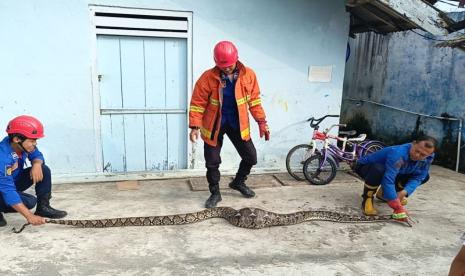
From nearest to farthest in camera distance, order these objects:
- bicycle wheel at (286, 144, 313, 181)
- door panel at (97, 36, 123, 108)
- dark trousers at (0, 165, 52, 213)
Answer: dark trousers at (0, 165, 52, 213) < door panel at (97, 36, 123, 108) < bicycle wheel at (286, 144, 313, 181)

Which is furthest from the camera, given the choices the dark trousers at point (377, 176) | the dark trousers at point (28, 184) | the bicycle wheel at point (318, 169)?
the bicycle wheel at point (318, 169)

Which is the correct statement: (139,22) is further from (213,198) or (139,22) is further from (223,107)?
(213,198)

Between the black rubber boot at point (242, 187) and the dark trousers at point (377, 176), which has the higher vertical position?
the dark trousers at point (377, 176)

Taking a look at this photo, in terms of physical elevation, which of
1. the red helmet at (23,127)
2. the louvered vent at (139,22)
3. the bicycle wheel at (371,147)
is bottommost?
the bicycle wheel at (371,147)

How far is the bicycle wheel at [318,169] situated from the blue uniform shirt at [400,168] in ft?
4.06

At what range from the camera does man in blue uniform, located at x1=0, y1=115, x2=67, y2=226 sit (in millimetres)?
3479

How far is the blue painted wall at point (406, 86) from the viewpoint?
7195 mm

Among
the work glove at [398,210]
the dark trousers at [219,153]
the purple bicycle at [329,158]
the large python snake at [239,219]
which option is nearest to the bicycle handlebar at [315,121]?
the purple bicycle at [329,158]

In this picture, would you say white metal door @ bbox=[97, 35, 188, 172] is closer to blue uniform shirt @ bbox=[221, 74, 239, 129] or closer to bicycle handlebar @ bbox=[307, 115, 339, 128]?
blue uniform shirt @ bbox=[221, 74, 239, 129]

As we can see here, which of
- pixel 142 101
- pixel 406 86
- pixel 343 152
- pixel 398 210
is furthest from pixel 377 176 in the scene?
pixel 406 86

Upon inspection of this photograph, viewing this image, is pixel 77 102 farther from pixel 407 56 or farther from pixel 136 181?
pixel 407 56

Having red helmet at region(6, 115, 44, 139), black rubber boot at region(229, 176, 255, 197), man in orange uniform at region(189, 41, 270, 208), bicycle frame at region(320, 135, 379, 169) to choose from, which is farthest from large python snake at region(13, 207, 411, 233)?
bicycle frame at region(320, 135, 379, 169)

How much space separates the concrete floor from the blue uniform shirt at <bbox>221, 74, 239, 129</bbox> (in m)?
1.07

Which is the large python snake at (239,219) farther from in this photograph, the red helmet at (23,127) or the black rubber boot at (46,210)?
the red helmet at (23,127)
